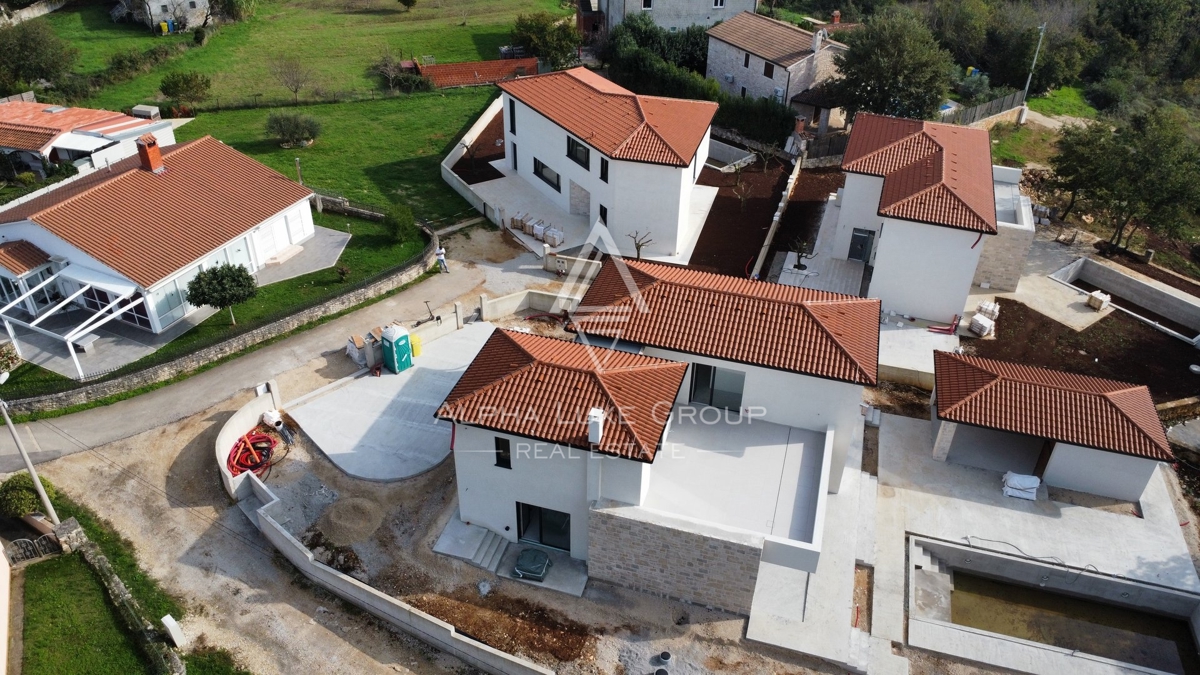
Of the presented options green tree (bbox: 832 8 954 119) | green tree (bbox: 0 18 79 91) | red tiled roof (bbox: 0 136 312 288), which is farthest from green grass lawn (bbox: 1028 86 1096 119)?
green tree (bbox: 0 18 79 91)

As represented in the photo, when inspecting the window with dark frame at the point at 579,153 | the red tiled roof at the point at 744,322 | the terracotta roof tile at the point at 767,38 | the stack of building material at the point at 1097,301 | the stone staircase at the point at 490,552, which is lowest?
the stone staircase at the point at 490,552

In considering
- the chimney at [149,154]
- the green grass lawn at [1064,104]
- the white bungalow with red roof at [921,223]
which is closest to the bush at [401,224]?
the chimney at [149,154]

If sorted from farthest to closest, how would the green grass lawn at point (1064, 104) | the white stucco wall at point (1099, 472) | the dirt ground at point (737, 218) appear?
the green grass lawn at point (1064, 104)
the dirt ground at point (737, 218)
the white stucco wall at point (1099, 472)

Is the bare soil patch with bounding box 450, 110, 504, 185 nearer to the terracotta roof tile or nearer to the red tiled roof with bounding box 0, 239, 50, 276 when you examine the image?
the terracotta roof tile

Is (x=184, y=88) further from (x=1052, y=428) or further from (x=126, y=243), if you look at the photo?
(x=1052, y=428)

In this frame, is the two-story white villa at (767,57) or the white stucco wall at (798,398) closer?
the white stucco wall at (798,398)

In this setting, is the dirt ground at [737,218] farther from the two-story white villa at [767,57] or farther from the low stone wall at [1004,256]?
the low stone wall at [1004,256]
